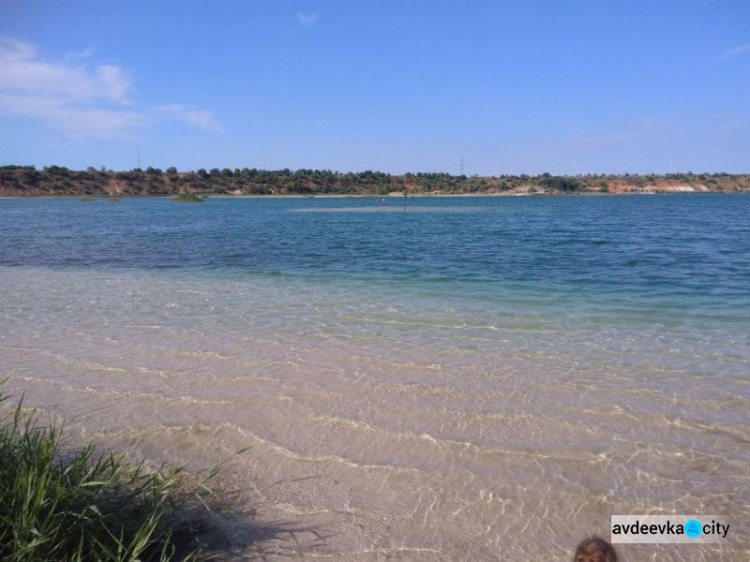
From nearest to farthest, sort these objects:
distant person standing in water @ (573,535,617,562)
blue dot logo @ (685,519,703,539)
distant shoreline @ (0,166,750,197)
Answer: distant person standing in water @ (573,535,617,562)
blue dot logo @ (685,519,703,539)
distant shoreline @ (0,166,750,197)

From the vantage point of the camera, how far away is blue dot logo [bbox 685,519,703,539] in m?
3.54

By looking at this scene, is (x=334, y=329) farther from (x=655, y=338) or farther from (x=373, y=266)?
(x=373, y=266)

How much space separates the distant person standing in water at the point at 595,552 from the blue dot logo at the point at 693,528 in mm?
1446

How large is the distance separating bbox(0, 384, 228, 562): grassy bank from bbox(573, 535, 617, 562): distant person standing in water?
2.06 meters

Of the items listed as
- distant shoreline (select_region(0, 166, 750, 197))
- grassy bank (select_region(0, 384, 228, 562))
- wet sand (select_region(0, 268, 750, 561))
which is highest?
distant shoreline (select_region(0, 166, 750, 197))

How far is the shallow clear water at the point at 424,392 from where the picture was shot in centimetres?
378

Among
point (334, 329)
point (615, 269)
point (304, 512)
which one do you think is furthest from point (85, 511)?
point (615, 269)

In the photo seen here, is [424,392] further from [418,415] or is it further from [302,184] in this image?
[302,184]

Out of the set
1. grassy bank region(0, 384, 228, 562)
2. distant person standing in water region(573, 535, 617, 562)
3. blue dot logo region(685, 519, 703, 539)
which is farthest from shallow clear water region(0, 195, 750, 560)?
distant person standing in water region(573, 535, 617, 562)

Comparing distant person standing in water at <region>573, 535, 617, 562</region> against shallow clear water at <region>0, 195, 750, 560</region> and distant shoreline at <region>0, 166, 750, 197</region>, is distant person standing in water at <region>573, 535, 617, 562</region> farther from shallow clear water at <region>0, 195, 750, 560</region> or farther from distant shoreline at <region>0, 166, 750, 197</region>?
distant shoreline at <region>0, 166, 750, 197</region>

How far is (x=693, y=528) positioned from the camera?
11.8 feet

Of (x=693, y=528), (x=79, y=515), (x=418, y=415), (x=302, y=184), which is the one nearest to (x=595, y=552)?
(x=693, y=528)

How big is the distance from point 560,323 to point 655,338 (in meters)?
1.43

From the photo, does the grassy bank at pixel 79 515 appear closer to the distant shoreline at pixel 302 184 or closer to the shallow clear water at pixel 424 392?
the shallow clear water at pixel 424 392
